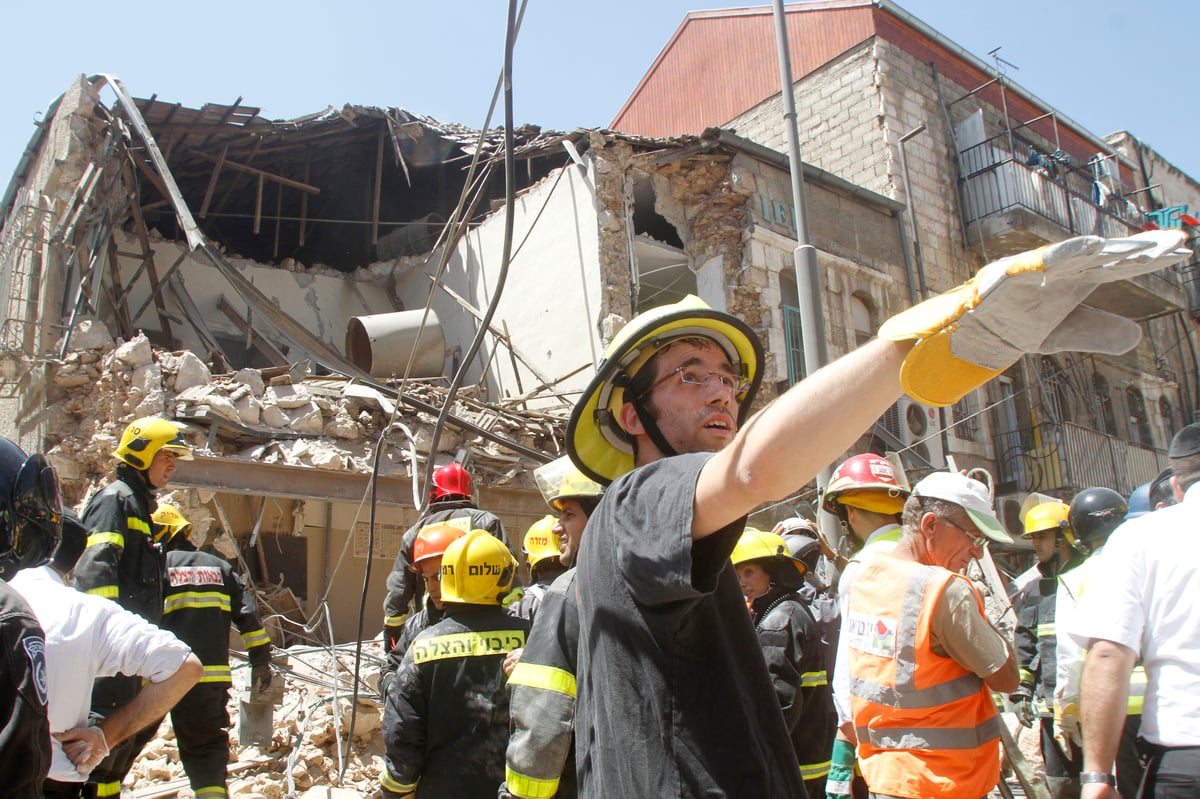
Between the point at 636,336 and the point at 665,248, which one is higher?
the point at 665,248

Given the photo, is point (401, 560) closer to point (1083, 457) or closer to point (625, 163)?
point (625, 163)

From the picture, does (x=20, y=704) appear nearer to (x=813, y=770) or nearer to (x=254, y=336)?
(x=813, y=770)

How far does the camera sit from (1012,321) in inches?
45.4

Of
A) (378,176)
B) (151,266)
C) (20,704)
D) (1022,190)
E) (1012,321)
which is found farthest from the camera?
(1022,190)

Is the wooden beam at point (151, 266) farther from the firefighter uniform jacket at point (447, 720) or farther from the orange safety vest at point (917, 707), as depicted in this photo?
the orange safety vest at point (917, 707)

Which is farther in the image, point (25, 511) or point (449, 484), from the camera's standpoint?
point (449, 484)

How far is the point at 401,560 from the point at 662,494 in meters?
4.61

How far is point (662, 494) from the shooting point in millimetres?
1348

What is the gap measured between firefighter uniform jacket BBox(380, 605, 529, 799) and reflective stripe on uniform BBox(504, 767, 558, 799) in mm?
1021

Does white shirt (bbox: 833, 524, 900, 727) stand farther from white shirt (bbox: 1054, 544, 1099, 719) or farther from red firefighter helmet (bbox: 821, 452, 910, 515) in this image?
white shirt (bbox: 1054, 544, 1099, 719)

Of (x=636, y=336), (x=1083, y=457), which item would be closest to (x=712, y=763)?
(x=636, y=336)

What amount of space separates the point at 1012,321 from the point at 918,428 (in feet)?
43.7

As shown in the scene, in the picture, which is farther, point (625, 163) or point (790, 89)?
point (625, 163)

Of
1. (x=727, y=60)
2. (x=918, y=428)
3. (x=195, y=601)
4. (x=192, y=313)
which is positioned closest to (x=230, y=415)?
(x=195, y=601)
